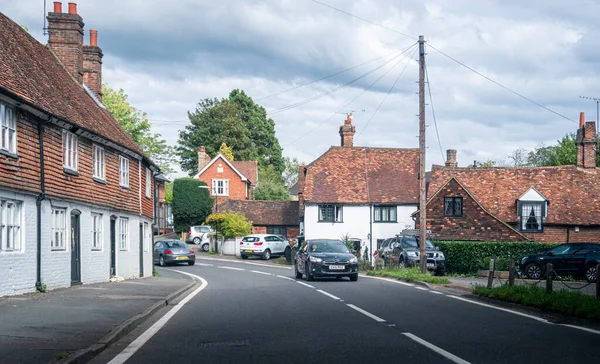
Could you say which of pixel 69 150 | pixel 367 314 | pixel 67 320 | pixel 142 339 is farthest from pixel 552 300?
pixel 69 150

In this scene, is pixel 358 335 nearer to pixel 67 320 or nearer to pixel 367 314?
pixel 367 314

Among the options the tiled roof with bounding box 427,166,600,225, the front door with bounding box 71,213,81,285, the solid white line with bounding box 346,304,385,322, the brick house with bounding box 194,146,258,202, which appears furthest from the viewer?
the brick house with bounding box 194,146,258,202

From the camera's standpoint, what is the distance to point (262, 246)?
171 feet

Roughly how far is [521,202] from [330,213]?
1465cm

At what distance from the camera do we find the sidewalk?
8.68 meters

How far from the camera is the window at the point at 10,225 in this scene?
1683cm

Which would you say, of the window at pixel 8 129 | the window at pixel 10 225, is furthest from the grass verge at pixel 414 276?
the window at pixel 8 129

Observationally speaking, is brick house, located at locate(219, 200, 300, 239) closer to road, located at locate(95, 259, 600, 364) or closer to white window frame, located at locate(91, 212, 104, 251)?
white window frame, located at locate(91, 212, 104, 251)

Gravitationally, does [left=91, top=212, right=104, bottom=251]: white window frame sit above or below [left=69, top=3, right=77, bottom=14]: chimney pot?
below

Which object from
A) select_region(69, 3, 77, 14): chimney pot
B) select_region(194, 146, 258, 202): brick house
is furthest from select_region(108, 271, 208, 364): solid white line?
select_region(194, 146, 258, 202): brick house

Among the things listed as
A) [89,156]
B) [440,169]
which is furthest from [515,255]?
[89,156]

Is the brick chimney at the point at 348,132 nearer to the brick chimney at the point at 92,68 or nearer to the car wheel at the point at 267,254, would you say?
the car wheel at the point at 267,254

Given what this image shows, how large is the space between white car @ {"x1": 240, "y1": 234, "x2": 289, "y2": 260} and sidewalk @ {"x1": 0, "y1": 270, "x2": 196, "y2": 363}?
32.9 m

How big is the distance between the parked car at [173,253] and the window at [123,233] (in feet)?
42.7
